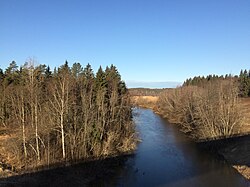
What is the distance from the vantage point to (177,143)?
43.8 meters

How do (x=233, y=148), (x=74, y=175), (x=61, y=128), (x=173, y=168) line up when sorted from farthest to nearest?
(x=233, y=148)
(x=173, y=168)
(x=61, y=128)
(x=74, y=175)

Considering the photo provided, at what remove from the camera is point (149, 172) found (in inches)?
1143

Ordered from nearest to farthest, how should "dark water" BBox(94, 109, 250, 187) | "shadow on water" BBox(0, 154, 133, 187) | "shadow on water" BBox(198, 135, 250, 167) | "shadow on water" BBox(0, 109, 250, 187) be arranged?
"shadow on water" BBox(0, 154, 133, 187), "shadow on water" BBox(0, 109, 250, 187), "dark water" BBox(94, 109, 250, 187), "shadow on water" BBox(198, 135, 250, 167)

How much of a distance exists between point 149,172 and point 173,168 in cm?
322

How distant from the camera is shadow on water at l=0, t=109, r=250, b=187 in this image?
24641 millimetres

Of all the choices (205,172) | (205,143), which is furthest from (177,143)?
(205,172)

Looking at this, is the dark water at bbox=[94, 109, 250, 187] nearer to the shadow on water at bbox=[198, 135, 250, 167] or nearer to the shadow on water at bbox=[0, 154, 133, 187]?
the shadow on water at bbox=[0, 154, 133, 187]

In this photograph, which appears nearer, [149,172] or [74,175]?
[74,175]

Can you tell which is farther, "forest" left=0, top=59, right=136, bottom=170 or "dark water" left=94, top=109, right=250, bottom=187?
"forest" left=0, top=59, right=136, bottom=170

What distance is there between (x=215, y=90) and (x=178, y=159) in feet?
58.5

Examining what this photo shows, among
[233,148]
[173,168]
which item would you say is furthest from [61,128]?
[233,148]

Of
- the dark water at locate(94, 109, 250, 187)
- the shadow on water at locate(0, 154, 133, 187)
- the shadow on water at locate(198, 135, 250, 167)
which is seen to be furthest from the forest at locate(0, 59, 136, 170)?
the shadow on water at locate(198, 135, 250, 167)

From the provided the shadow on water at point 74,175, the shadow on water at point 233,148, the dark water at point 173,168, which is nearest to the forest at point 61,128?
the shadow on water at point 74,175

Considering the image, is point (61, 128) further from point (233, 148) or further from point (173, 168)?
point (233, 148)
